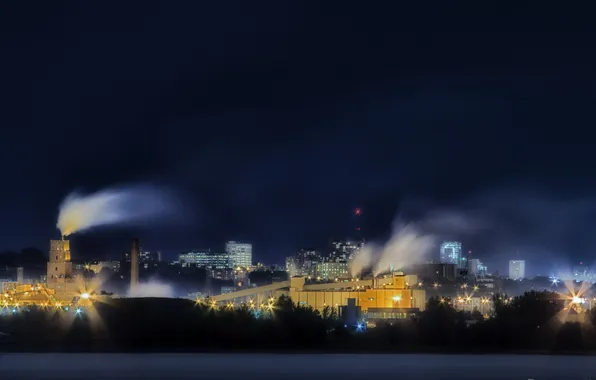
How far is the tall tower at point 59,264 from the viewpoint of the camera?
96.3m

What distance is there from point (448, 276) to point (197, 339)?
93.2 meters

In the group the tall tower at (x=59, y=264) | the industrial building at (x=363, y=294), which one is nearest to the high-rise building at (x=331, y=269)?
the industrial building at (x=363, y=294)

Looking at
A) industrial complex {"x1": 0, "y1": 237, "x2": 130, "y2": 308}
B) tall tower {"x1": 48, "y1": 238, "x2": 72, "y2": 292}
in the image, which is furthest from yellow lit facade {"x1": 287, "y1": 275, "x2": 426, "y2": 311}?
tall tower {"x1": 48, "y1": 238, "x2": 72, "y2": 292}

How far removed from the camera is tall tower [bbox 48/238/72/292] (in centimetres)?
9631

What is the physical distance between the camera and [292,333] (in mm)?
69938

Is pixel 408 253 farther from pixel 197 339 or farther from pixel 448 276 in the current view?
pixel 197 339

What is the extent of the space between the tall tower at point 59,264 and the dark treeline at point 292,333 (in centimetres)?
2052

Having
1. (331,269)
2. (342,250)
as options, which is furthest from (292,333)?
(342,250)

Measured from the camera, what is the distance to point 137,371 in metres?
54.5

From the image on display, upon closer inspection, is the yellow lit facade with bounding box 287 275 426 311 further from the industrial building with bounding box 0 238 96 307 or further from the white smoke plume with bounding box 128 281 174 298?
the industrial building with bounding box 0 238 96 307

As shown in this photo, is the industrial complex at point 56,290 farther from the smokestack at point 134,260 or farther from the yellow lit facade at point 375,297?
the yellow lit facade at point 375,297

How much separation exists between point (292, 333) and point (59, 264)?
110 ft

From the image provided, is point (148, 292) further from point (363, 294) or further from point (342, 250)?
point (342, 250)

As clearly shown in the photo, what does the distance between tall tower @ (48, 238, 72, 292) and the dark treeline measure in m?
20.5
